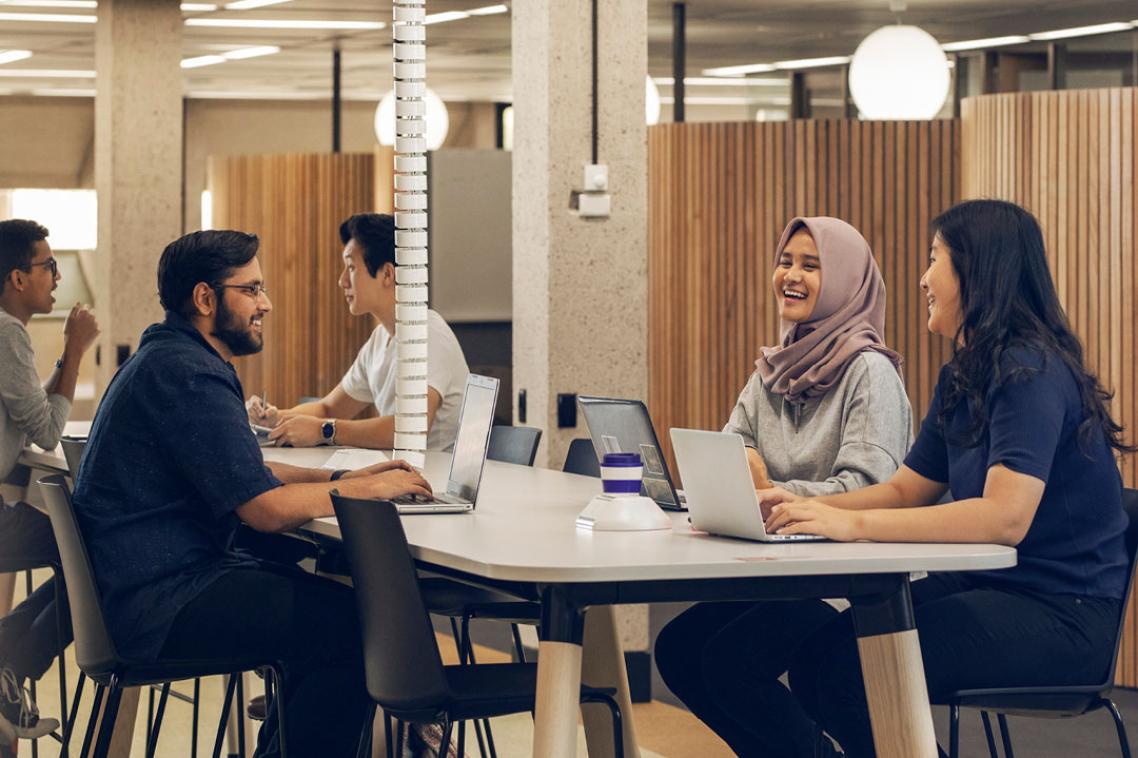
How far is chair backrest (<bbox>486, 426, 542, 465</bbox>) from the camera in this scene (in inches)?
192

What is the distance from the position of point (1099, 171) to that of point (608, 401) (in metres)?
3.05

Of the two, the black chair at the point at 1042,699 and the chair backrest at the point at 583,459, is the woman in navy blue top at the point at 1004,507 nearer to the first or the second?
the black chair at the point at 1042,699

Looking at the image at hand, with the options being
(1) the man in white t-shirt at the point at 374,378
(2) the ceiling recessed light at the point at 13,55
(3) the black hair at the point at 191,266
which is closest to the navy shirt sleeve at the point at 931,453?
(3) the black hair at the point at 191,266

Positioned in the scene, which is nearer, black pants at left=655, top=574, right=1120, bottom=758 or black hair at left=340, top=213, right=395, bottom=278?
black pants at left=655, top=574, right=1120, bottom=758

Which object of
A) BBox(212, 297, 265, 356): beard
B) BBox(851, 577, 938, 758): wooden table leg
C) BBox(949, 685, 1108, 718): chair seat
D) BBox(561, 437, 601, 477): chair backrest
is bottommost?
BBox(949, 685, 1108, 718): chair seat

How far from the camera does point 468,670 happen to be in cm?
322

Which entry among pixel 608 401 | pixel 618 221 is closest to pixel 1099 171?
pixel 618 221

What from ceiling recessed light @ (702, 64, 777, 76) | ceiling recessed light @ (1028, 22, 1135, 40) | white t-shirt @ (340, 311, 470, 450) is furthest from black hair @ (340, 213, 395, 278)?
ceiling recessed light @ (702, 64, 777, 76)

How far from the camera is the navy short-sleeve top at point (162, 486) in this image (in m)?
3.46

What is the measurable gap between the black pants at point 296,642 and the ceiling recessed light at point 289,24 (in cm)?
782

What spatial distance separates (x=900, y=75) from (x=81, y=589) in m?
5.12

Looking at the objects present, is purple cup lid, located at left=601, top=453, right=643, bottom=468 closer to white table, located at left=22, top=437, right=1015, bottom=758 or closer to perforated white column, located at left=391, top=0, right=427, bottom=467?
white table, located at left=22, top=437, right=1015, bottom=758

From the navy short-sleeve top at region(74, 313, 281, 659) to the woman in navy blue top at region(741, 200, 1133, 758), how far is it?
3.91ft

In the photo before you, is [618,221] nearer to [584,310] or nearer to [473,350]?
[584,310]
